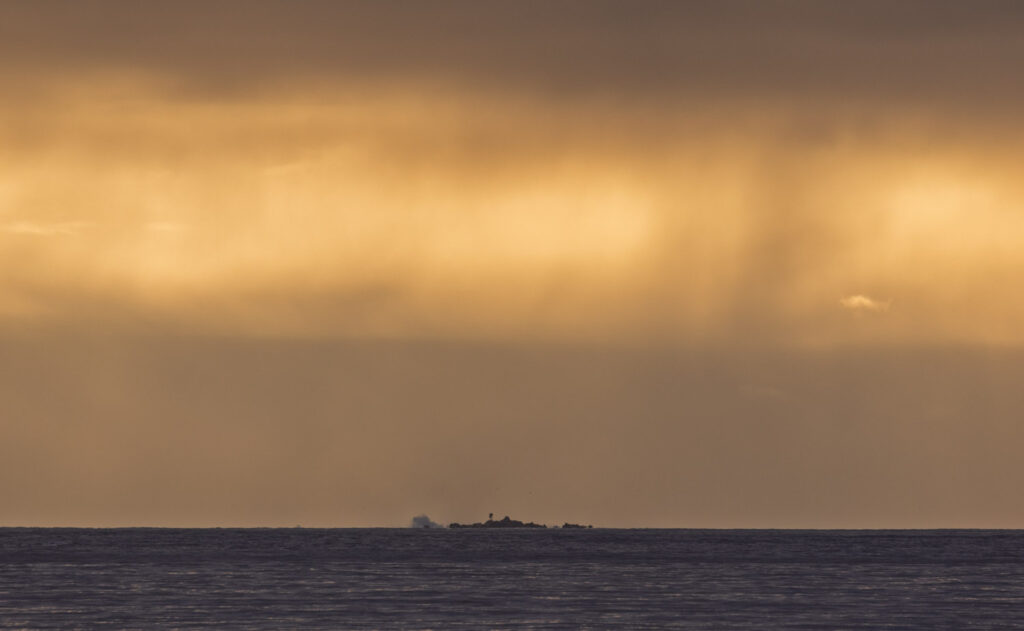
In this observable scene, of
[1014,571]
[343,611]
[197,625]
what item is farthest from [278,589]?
[1014,571]

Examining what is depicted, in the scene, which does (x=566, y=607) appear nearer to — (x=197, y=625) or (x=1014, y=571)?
(x=197, y=625)

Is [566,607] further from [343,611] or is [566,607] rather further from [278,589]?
[278,589]

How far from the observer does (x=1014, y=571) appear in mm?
163125

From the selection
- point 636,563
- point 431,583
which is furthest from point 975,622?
point 636,563

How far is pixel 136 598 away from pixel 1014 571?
3827 inches

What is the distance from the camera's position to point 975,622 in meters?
90.2

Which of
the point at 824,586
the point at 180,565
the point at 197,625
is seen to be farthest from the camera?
the point at 180,565

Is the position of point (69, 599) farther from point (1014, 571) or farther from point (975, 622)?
point (1014, 571)

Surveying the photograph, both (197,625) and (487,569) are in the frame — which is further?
(487,569)

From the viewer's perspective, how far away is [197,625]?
280 feet

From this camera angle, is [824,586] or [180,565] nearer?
[824,586]

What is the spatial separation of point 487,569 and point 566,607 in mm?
62165

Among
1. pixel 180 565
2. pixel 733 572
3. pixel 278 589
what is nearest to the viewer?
pixel 278 589

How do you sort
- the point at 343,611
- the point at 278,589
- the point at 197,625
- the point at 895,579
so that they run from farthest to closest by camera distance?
the point at 895,579
the point at 278,589
the point at 343,611
the point at 197,625
